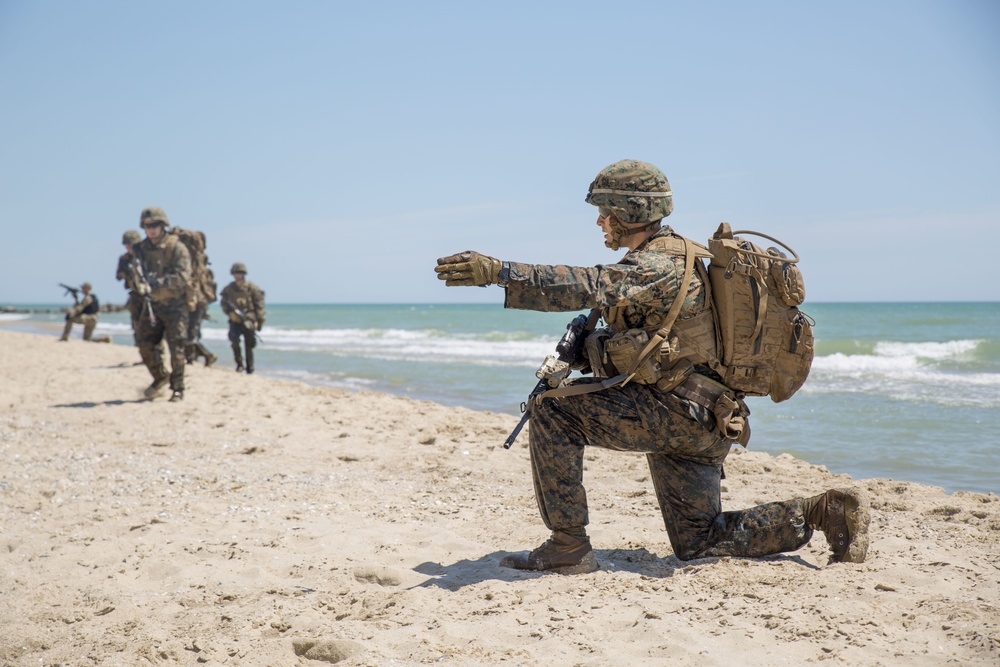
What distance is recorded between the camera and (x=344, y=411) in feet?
30.5

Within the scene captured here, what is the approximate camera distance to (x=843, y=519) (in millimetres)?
3732

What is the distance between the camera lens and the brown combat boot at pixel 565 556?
12.5 feet

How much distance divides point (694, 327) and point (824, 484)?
284 centimetres

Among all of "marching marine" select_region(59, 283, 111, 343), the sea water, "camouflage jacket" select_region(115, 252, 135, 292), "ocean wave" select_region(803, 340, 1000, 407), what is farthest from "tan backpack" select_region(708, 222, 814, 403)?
"marching marine" select_region(59, 283, 111, 343)

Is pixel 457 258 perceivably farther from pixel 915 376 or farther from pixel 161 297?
pixel 915 376

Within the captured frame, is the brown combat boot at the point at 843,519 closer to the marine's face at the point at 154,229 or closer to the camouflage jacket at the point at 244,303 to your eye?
the marine's face at the point at 154,229

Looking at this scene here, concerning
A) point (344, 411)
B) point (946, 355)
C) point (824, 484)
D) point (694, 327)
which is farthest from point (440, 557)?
point (946, 355)

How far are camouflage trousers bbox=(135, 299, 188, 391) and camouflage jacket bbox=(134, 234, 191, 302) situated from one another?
13 centimetres

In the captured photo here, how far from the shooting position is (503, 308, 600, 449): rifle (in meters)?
3.67

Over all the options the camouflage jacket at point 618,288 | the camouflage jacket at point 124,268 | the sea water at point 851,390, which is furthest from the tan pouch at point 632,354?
the camouflage jacket at point 124,268

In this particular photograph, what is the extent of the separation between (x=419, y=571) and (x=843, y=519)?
201cm

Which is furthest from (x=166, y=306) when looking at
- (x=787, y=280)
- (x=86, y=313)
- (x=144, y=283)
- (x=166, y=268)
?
(x=86, y=313)

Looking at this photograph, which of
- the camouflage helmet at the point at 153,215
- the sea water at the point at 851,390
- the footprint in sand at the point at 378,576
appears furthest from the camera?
the camouflage helmet at the point at 153,215

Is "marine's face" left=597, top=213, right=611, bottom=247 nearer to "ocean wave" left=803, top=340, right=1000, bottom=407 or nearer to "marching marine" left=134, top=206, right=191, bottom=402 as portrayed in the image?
"marching marine" left=134, top=206, right=191, bottom=402
